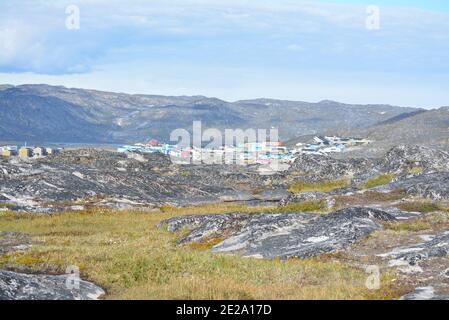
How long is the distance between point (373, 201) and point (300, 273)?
82.1 ft

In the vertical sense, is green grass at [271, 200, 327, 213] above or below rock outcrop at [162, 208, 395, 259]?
below

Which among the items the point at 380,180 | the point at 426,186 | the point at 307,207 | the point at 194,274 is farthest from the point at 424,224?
the point at 380,180

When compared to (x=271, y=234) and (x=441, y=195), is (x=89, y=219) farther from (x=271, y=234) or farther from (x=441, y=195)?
(x=441, y=195)

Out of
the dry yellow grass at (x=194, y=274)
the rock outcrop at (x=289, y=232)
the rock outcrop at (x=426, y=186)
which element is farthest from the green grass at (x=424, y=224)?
the rock outcrop at (x=426, y=186)

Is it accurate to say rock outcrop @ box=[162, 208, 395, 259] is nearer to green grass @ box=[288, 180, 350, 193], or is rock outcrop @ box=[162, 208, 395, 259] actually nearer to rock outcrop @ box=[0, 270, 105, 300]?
rock outcrop @ box=[0, 270, 105, 300]

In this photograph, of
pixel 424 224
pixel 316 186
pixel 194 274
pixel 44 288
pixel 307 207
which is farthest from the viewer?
pixel 316 186

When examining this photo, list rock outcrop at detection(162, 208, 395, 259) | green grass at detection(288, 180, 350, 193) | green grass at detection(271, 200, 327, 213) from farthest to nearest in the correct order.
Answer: green grass at detection(288, 180, 350, 193)
green grass at detection(271, 200, 327, 213)
rock outcrop at detection(162, 208, 395, 259)

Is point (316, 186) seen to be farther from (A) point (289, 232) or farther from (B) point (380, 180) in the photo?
(A) point (289, 232)

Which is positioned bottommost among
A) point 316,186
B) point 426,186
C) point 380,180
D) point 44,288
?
point 316,186

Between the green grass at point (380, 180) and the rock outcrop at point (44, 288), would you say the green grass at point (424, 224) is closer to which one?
the rock outcrop at point (44, 288)

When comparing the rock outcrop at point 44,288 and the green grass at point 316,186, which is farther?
the green grass at point 316,186

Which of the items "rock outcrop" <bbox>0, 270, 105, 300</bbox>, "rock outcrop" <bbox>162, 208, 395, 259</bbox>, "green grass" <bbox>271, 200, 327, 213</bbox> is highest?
"rock outcrop" <bbox>0, 270, 105, 300</bbox>

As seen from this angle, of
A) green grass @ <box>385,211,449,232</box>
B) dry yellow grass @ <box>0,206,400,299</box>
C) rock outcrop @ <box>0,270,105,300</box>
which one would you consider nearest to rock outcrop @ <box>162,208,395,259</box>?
green grass @ <box>385,211,449,232</box>
